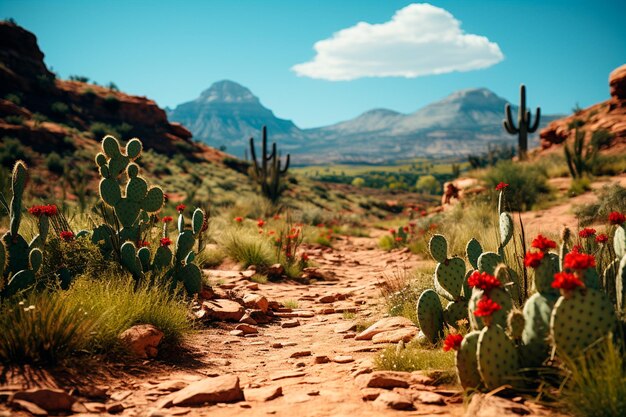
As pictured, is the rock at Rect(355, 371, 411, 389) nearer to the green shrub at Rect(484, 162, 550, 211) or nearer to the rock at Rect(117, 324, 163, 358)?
the rock at Rect(117, 324, 163, 358)

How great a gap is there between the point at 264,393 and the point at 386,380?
86 cm

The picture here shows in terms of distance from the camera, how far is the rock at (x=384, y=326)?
18.0 feet

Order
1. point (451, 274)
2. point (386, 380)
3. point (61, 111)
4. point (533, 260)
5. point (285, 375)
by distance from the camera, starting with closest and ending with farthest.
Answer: point (533, 260) → point (386, 380) → point (285, 375) → point (451, 274) → point (61, 111)

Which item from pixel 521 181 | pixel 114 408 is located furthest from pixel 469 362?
pixel 521 181

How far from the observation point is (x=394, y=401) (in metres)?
3.23

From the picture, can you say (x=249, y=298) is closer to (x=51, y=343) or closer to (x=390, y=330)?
(x=390, y=330)

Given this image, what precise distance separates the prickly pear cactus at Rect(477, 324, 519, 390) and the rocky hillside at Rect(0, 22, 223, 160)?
32570 mm

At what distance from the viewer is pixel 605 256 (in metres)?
4.94

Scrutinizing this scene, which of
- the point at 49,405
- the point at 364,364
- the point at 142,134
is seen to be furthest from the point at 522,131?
the point at 142,134

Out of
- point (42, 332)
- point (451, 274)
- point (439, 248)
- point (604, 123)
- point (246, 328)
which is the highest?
point (604, 123)

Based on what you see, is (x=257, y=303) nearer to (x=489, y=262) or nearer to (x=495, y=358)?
(x=489, y=262)

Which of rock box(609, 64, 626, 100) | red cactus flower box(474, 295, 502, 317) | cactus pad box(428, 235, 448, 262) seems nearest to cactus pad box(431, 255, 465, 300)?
cactus pad box(428, 235, 448, 262)

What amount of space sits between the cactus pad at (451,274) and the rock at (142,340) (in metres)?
2.59

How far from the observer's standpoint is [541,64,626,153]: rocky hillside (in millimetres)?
24266
